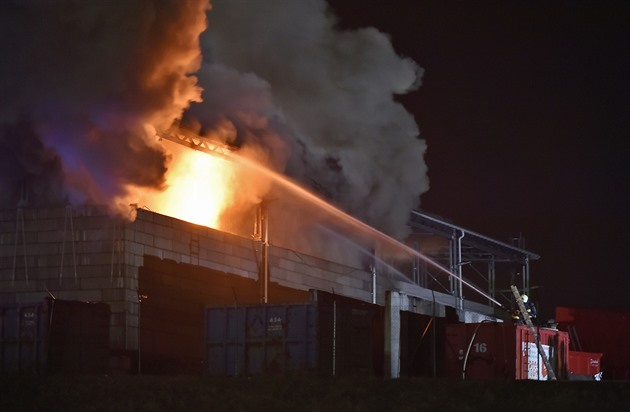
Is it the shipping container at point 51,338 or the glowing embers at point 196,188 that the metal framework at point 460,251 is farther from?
the shipping container at point 51,338

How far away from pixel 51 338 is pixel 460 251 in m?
28.6

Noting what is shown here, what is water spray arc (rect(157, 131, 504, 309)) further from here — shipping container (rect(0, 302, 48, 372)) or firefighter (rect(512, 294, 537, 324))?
shipping container (rect(0, 302, 48, 372))

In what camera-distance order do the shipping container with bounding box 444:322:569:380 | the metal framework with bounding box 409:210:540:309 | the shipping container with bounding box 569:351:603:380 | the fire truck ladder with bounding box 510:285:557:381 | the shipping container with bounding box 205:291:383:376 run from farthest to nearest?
the metal framework with bounding box 409:210:540:309
the shipping container with bounding box 569:351:603:380
the fire truck ladder with bounding box 510:285:557:381
the shipping container with bounding box 444:322:569:380
the shipping container with bounding box 205:291:383:376

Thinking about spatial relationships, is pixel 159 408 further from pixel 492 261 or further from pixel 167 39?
pixel 492 261

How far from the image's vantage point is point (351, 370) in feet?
82.0

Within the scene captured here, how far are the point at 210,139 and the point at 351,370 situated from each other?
1552 centimetres

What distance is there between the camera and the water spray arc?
37.2 metres

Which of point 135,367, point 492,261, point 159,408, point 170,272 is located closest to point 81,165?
point 170,272

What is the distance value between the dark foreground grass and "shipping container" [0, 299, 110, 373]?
1.83 meters

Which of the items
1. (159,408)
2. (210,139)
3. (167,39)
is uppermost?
(167,39)

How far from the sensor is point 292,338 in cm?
2486

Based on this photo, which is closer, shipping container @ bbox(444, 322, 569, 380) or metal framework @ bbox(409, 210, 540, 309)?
shipping container @ bbox(444, 322, 569, 380)

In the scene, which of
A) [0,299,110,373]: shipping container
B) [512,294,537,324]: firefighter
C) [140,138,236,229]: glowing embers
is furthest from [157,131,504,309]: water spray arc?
[0,299,110,373]: shipping container

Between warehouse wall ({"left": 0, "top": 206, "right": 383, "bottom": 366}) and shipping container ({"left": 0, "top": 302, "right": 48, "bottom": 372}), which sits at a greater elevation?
warehouse wall ({"left": 0, "top": 206, "right": 383, "bottom": 366})
